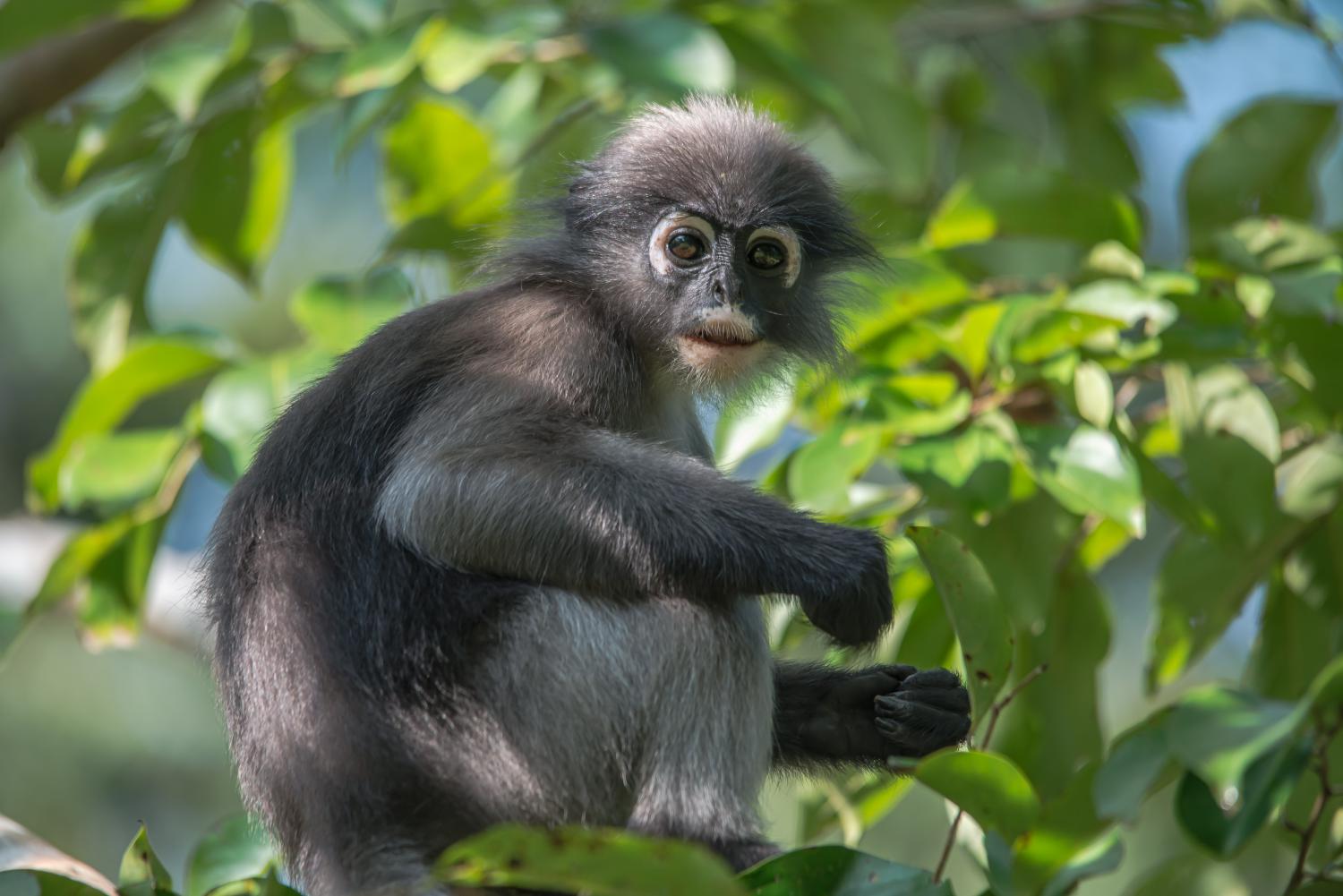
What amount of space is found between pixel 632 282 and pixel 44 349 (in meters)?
15.2

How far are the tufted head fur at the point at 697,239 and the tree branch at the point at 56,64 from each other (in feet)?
9.02

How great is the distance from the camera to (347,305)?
516cm

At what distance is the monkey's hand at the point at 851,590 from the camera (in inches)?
147

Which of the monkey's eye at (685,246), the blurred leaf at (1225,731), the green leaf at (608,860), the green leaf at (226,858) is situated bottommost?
the green leaf at (226,858)

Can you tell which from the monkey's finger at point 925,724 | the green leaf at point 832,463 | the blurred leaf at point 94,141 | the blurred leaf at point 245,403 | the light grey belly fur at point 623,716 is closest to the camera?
the light grey belly fur at point 623,716

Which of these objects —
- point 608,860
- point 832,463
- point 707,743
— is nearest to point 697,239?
point 832,463

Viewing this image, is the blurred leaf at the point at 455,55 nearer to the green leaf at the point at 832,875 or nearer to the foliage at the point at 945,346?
the foliage at the point at 945,346

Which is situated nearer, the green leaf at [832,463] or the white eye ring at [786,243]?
the green leaf at [832,463]

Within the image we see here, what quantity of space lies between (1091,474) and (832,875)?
1576 millimetres

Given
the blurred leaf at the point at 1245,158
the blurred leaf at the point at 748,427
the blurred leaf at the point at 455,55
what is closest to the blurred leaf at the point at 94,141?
the blurred leaf at the point at 455,55

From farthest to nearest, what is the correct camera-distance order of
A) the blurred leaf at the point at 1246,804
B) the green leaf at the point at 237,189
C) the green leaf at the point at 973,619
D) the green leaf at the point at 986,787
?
the green leaf at the point at 237,189, the green leaf at the point at 973,619, the green leaf at the point at 986,787, the blurred leaf at the point at 1246,804

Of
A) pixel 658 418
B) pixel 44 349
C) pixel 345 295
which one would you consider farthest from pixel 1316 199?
pixel 44 349

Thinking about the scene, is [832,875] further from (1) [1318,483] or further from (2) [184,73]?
(2) [184,73]

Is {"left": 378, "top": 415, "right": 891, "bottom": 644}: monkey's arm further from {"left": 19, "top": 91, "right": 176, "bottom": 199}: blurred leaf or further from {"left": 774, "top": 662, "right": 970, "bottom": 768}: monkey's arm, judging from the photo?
{"left": 19, "top": 91, "right": 176, "bottom": 199}: blurred leaf
